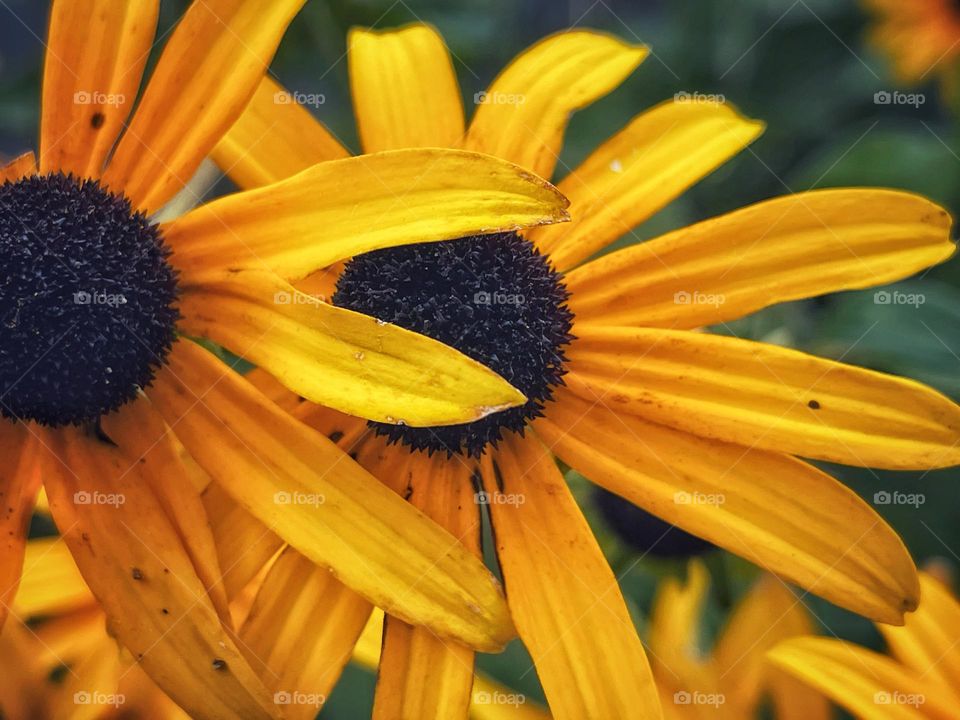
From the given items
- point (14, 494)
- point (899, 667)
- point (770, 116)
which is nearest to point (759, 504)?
point (899, 667)

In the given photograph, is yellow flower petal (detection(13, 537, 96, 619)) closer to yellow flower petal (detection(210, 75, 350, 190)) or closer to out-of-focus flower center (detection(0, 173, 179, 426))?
out-of-focus flower center (detection(0, 173, 179, 426))

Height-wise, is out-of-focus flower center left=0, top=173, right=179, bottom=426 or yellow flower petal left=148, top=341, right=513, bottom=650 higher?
out-of-focus flower center left=0, top=173, right=179, bottom=426

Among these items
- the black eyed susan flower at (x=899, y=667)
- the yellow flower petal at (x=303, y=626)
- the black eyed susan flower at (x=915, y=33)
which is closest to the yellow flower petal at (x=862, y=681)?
the black eyed susan flower at (x=899, y=667)

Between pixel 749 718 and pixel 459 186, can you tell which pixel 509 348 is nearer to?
pixel 459 186

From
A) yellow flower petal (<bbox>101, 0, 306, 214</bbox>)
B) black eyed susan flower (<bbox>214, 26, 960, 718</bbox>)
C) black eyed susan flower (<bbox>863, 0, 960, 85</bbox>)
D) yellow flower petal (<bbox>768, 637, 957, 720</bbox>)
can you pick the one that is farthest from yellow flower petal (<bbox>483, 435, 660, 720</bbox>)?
black eyed susan flower (<bbox>863, 0, 960, 85</bbox>)

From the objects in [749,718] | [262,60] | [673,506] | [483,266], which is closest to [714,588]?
[749,718]

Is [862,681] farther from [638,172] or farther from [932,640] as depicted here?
[638,172]

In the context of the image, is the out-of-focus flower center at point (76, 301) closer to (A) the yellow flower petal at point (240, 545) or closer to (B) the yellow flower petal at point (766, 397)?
(A) the yellow flower petal at point (240, 545)
